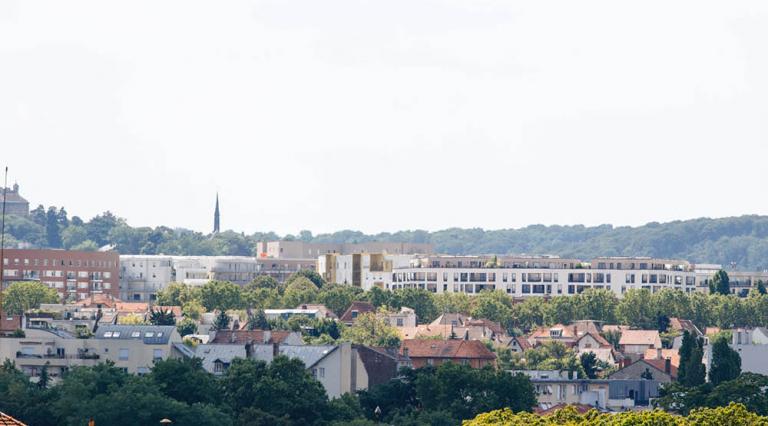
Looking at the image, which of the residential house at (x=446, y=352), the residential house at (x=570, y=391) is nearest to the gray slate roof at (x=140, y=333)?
the residential house at (x=570, y=391)

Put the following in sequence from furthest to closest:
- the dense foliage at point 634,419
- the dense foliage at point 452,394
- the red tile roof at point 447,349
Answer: the red tile roof at point 447,349 → the dense foliage at point 452,394 → the dense foliage at point 634,419

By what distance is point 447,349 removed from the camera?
180 meters

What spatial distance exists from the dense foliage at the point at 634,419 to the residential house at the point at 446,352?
2805 inches

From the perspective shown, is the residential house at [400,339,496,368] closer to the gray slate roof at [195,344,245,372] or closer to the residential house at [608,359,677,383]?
the residential house at [608,359,677,383]

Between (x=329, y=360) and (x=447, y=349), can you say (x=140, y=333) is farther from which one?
(x=447, y=349)

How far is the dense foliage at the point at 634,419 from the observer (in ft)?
307

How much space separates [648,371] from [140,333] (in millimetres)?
36143

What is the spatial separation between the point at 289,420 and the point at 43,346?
3494cm

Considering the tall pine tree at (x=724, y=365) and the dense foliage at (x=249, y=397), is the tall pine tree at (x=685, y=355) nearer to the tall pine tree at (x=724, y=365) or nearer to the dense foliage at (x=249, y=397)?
the tall pine tree at (x=724, y=365)

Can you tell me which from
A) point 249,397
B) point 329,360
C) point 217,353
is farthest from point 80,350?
point 249,397

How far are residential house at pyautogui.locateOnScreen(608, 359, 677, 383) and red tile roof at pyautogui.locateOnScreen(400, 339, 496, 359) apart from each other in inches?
415

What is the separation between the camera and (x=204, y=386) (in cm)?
12269

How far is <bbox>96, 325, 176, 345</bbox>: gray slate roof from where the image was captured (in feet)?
503

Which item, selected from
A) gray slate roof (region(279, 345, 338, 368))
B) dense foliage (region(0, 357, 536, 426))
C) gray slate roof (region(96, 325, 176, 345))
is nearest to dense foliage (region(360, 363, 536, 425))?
dense foliage (region(0, 357, 536, 426))
